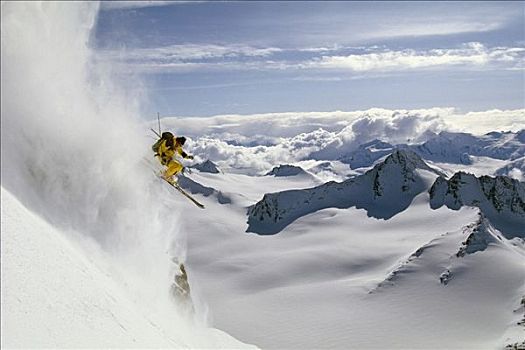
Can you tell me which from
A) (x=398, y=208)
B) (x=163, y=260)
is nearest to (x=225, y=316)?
(x=163, y=260)

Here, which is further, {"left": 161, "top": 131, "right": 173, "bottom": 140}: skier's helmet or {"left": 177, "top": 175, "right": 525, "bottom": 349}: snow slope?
{"left": 177, "top": 175, "right": 525, "bottom": 349}: snow slope

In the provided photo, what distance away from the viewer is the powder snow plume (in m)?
18.6

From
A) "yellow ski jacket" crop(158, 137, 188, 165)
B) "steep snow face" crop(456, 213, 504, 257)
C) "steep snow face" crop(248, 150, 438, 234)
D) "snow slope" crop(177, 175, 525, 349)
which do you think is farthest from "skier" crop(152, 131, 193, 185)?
"steep snow face" crop(248, 150, 438, 234)

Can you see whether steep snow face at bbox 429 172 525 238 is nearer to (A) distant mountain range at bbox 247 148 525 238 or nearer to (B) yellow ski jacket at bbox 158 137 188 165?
(A) distant mountain range at bbox 247 148 525 238

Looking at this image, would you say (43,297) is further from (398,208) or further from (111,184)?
(398,208)

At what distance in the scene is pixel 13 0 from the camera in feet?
61.8

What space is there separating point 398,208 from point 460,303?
3407 inches

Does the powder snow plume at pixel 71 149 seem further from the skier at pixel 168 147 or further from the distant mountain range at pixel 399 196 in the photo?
the distant mountain range at pixel 399 196

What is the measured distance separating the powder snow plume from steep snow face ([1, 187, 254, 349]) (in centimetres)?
188

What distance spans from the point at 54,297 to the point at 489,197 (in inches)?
6274

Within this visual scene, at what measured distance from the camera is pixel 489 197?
517ft

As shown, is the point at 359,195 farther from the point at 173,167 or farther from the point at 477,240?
the point at 173,167

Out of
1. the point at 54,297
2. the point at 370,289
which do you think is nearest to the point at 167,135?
the point at 54,297

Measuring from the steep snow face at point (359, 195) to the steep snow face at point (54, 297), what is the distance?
155 m
